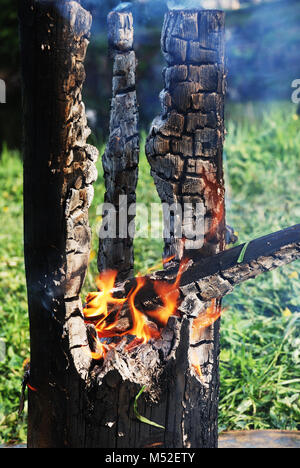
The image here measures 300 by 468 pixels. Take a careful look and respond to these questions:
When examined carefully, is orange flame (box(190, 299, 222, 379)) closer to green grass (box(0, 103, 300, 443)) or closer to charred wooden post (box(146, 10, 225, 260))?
charred wooden post (box(146, 10, 225, 260))

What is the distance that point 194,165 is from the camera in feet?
6.79

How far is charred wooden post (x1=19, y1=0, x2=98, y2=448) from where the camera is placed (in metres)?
1.66

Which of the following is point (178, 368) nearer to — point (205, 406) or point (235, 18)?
point (205, 406)

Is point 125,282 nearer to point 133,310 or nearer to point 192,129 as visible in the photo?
point 133,310

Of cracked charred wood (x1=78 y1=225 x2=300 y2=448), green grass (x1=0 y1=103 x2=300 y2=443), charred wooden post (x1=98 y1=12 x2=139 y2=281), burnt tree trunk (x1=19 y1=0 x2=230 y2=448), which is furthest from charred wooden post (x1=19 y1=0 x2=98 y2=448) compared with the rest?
green grass (x1=0 y1=103 x2=300 y2=443)

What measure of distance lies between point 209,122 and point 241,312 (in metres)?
1.89

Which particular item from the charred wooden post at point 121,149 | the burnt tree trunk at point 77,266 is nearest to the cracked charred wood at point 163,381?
the burnt tree trunk at point 77,266

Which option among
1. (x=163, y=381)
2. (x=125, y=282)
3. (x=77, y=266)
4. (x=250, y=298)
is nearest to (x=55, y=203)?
(x=77, y=266)

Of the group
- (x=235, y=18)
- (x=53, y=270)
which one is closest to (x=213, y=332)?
(x=53, y=270)

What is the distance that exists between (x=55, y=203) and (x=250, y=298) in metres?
2.25

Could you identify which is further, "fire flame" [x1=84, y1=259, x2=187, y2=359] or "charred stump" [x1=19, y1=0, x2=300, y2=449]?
"fire flame" [x1=84, y1=259, x2=187, y2=359]

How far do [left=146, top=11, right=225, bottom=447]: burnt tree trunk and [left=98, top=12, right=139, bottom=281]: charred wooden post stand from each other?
0.27 m

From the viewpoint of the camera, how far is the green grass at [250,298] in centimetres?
302

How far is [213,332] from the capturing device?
2105mm
